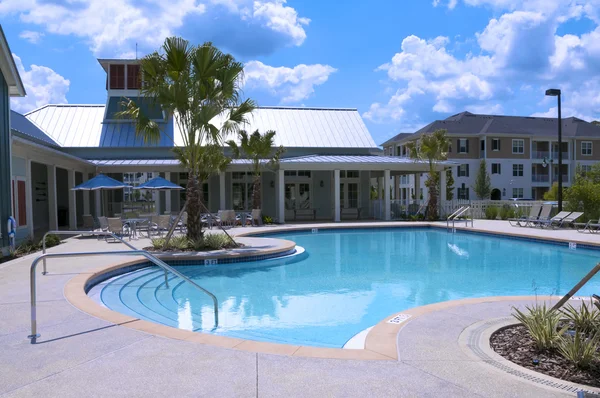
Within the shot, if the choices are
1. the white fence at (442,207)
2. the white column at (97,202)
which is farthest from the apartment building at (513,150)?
the white column at (97,202)

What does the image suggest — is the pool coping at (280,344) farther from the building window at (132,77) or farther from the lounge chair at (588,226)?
the building window at (132,77)

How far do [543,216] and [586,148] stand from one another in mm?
30935

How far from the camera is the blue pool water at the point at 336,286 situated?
6.88 meters

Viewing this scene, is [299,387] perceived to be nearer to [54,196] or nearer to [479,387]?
[479,387]

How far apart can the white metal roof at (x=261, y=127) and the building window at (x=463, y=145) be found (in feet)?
54.0

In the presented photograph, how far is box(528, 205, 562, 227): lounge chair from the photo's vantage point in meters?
18.6

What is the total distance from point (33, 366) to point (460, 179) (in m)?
41.0

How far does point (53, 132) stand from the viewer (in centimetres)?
2427

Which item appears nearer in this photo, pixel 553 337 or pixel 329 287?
pixel 553 337

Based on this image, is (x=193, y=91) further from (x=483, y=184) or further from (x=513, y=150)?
(x=513, y=150)

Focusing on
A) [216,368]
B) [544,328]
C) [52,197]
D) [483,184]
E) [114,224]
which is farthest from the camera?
[483,184]

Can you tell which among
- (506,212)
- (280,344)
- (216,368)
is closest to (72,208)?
(280,344)

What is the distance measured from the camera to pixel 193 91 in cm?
1212

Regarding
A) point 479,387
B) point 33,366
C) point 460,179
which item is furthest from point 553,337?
point 460,179
